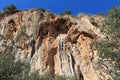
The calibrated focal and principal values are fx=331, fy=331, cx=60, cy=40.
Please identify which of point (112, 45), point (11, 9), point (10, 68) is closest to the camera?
point (10, 68)

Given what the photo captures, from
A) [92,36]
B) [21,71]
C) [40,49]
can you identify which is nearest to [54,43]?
[40,49]

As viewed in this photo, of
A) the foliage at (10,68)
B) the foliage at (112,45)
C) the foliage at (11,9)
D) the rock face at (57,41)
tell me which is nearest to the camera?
the foliage at (10,68)

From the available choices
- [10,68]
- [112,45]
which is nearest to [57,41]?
[112,45]

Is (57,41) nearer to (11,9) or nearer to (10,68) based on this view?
(11,9)

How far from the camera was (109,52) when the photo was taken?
78.5 ft

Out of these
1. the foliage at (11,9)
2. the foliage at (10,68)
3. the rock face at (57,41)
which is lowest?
the foliage at (10,68)

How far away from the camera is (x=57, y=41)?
5184 centimetres

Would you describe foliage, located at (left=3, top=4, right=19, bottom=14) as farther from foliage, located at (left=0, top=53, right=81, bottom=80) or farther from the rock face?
foliage, located at (left=0, top=53, right=81, bottom=80)

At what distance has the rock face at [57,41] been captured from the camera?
48062mm

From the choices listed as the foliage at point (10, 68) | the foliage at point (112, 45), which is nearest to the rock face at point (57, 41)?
the foliage at point (10, 68)

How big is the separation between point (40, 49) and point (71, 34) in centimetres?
541

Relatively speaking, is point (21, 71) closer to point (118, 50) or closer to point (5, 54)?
point (5, 54)

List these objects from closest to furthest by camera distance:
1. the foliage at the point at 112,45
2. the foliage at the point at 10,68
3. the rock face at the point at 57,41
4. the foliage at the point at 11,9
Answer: the foliage at the point at 10,68, the foliage at the point at 112,45, the rock face at the point at 57,41, the foliage at the point at 11,9

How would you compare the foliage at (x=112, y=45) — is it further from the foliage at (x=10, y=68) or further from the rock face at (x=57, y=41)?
the rock face at (x=57, y=41)
